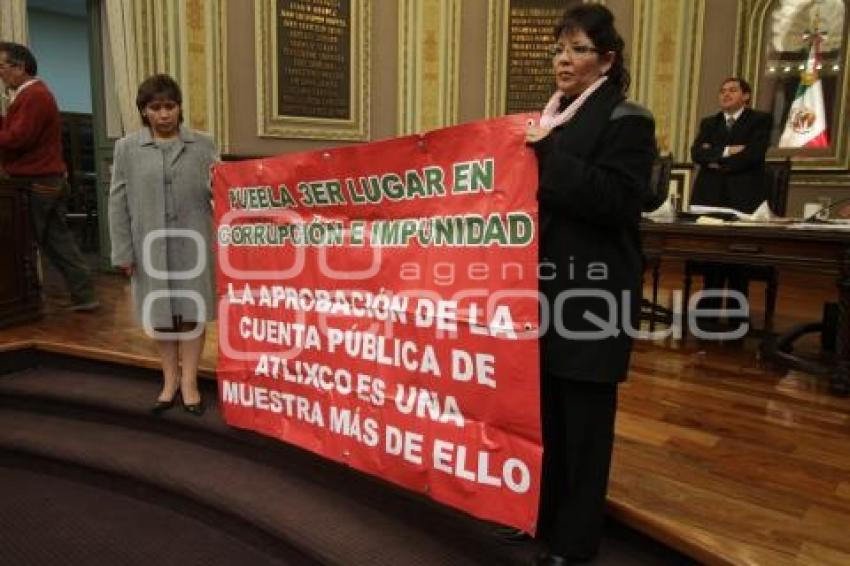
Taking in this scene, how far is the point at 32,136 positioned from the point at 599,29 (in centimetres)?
343

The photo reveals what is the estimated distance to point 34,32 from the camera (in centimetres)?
890

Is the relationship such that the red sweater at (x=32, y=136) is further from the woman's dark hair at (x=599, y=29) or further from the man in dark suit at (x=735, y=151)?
the man in dark suit at (x=735, y=151)

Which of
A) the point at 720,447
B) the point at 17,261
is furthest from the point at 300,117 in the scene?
the point at 720,447

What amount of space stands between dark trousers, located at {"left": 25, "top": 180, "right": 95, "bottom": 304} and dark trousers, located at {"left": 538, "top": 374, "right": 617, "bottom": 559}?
133 inches

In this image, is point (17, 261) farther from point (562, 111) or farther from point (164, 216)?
point (562, 111)

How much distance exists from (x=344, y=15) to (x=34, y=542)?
15.8 ft

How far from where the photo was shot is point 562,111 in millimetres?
1443

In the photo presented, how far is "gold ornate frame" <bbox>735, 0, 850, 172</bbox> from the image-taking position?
530 centimetres

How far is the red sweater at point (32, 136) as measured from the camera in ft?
11.7

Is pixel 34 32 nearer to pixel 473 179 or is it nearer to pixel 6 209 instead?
pixel 6 209

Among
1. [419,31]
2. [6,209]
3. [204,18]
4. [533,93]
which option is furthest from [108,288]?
[533,93]

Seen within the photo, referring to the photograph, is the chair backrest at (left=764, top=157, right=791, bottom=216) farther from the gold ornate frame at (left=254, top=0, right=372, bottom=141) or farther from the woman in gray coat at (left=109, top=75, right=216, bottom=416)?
the gold ornate frame at (left=254, top=0, right=372, bottom=141)

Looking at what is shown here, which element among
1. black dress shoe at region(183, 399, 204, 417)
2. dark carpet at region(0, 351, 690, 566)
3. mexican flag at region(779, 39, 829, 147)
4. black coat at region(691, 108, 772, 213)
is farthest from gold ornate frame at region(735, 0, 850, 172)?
black dress shoe at region(183, 399, 204, 417)

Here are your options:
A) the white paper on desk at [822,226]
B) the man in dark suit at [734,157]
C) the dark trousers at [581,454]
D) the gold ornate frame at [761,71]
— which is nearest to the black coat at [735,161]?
the man in dark suit at [734,157]
